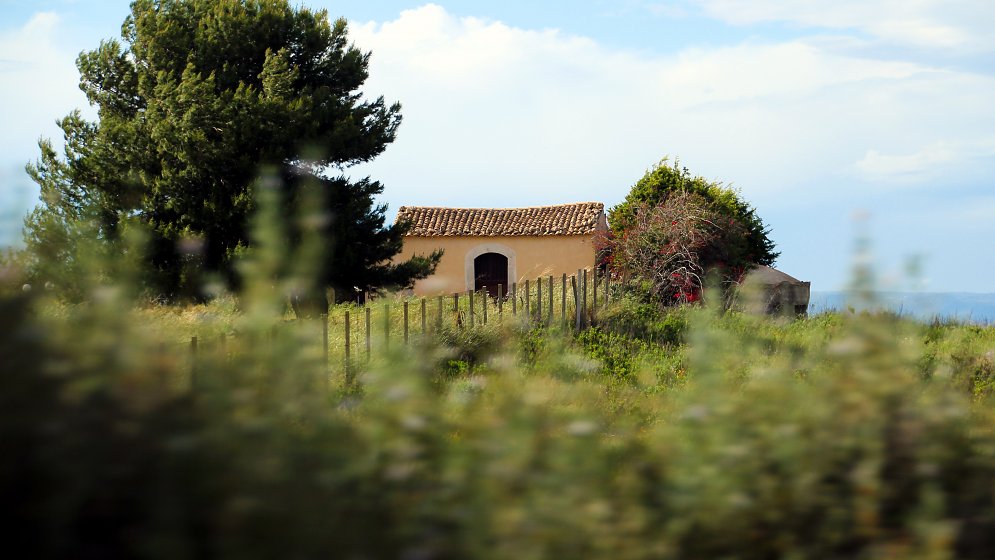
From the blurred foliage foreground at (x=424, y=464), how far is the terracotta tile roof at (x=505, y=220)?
26.5m

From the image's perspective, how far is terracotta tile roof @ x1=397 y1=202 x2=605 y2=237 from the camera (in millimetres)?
29797

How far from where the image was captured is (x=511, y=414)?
239 centimetres

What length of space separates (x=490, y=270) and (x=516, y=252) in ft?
3.74

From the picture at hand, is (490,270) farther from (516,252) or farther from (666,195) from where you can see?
(666,195)

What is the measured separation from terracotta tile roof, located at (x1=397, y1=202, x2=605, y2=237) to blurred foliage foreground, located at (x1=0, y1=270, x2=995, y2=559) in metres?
26.5

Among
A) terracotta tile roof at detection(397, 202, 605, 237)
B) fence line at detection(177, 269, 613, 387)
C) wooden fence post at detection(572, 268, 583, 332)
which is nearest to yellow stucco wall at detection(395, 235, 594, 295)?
terracotta tile roof at detection(397, 202, 605, 237)

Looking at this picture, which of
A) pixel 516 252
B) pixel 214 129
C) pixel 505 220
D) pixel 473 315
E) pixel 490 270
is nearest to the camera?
pixel 473 315

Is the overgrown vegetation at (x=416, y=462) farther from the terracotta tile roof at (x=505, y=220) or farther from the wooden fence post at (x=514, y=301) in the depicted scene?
the terracotta tile roof at (x=505, y=220)

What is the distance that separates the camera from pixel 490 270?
30.5 meters

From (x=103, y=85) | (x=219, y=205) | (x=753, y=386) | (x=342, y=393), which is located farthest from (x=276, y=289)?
(x=103, y=85)

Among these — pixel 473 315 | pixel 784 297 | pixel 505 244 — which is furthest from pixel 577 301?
pixel 505 244

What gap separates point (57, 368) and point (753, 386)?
1995mm

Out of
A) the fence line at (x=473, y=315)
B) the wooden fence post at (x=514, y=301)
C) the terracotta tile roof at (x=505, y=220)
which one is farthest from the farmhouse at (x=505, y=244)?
the wooden fence post at (x=514, y=301)

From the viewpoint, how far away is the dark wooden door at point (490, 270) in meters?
30.4
